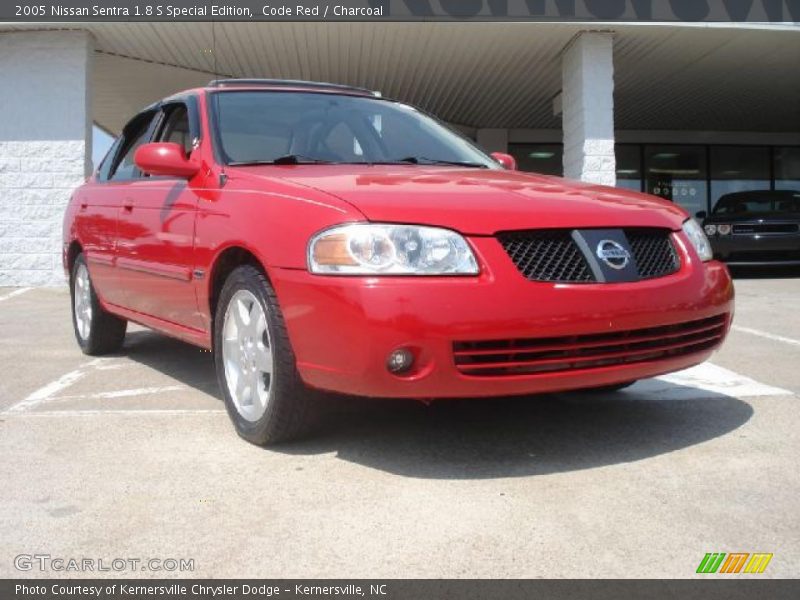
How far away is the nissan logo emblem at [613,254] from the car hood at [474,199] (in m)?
0.08

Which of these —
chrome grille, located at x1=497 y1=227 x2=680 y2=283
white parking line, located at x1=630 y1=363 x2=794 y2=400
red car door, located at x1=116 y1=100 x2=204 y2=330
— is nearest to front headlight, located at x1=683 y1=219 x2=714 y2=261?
chrome grille, located at x1=497 y1=227 x2=680 y2=283

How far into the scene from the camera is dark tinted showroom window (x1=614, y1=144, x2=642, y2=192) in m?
20.3

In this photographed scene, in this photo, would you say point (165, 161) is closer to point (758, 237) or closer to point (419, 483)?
point (419, 483)

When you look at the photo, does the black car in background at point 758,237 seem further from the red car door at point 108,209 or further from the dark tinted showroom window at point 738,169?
the red car door at point 108,209

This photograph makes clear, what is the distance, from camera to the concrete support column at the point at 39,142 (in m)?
10.9

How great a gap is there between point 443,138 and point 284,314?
1827 mm

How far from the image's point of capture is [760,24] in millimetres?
10703

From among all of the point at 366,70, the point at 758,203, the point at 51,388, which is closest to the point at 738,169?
the point at 758,203

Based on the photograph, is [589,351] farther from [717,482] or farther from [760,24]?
[760,24]

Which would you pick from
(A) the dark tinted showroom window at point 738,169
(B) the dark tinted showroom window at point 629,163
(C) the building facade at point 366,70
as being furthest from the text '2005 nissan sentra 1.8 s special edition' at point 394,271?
(A) the dark tinted showroom window at point 738,169

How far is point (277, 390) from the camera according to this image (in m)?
3.06

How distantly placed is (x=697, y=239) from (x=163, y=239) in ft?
8.16

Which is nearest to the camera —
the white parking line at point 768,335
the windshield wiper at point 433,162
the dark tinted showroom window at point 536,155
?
the windshield wiper at point 433,162

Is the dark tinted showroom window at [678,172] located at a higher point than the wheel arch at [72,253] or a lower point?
higher
